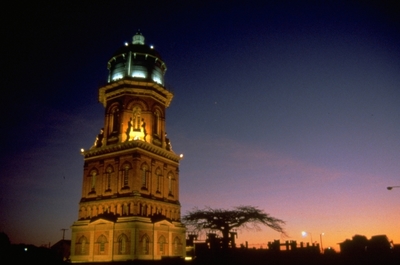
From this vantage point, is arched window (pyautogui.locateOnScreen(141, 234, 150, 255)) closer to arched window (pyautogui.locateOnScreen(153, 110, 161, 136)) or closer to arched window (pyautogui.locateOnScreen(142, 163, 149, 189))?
arched window (pyautogui.locateOnScreen(142, 163, 149, 189))

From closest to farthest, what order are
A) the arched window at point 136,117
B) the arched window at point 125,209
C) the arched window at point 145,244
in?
the arched window at point 145,244, the arched window at point 125,209, the arched window at point 136,117

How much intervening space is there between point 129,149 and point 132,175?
3.39m

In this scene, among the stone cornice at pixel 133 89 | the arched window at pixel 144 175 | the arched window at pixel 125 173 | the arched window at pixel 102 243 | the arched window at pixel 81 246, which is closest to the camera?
the arched window at pixel 102 243

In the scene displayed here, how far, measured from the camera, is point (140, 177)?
4616 centimetres

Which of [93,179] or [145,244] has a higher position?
[93,179]

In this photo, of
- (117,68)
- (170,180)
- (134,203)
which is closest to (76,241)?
(134,203)

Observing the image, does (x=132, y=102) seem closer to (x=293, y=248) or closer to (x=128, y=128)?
(x=128, y=128)

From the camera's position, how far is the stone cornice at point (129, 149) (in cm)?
4694

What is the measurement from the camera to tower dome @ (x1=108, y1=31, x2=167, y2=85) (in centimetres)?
5269

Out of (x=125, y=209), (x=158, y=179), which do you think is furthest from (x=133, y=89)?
(x=125, y=209)

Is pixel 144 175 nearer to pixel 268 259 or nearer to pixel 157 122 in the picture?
pixel 157 122

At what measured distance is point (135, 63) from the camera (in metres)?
52.8

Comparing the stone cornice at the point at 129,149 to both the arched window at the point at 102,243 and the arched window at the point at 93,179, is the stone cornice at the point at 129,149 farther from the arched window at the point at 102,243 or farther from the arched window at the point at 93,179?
the arched window at the point at 102,243

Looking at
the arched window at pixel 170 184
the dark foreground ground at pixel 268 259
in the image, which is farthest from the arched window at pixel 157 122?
the dark foreground ground at pixel 268 259
